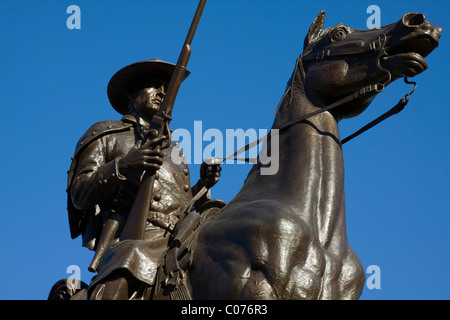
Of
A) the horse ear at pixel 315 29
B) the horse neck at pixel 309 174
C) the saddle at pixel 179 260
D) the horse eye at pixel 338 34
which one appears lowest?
the saddle at pixel 179 260

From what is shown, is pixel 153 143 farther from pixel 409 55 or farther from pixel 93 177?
pixel 409 55

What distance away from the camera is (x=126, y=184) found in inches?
399

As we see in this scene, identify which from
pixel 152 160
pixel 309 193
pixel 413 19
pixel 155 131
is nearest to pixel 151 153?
pixel 152 160

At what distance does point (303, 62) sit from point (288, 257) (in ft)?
7.94

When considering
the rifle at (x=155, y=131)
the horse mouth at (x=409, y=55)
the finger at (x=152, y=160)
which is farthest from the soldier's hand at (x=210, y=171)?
the horse mouth at (x=409, y=55)

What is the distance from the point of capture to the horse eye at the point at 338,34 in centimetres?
898

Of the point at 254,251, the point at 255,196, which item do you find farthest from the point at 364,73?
the point at 254,251

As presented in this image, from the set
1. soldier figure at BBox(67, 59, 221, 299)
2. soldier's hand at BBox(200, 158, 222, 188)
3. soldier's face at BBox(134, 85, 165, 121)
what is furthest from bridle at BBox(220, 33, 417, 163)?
soldier's face at BBox(134, 85, 165, 121)

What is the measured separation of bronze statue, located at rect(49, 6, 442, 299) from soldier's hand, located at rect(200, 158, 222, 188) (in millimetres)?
833

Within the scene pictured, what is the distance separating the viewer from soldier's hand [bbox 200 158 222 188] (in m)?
9.93

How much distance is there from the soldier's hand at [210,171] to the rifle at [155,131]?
0.68 meters

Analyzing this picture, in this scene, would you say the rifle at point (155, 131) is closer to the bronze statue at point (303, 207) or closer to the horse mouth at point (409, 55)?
the bronze statue at point (303, 207)

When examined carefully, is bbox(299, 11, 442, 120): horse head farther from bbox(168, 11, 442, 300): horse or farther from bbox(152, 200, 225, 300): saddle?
bbox(152, 200, 225, 300): saddle
